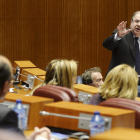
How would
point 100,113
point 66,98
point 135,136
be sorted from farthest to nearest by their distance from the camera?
point 66,98 → point 100,113 → point 135,136

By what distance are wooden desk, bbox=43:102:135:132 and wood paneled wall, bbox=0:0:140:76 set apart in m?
5.57

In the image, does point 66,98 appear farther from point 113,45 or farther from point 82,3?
point 82,3

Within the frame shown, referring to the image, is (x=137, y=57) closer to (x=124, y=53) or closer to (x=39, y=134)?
(x=124, y=53)

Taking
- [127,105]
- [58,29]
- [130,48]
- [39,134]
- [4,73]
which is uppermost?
[58,29]

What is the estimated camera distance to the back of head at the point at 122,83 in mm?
2338

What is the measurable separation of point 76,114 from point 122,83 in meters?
0.63

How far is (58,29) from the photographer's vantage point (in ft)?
25.0

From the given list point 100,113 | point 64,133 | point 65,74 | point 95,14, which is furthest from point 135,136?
point 95,14

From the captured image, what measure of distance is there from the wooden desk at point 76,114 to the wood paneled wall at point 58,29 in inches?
219

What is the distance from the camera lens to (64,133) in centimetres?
196

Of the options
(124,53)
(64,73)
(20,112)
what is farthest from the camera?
(124,53)

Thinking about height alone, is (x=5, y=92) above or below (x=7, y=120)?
above

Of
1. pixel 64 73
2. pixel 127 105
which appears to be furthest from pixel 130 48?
pixel 127 105

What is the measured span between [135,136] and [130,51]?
274 cm
